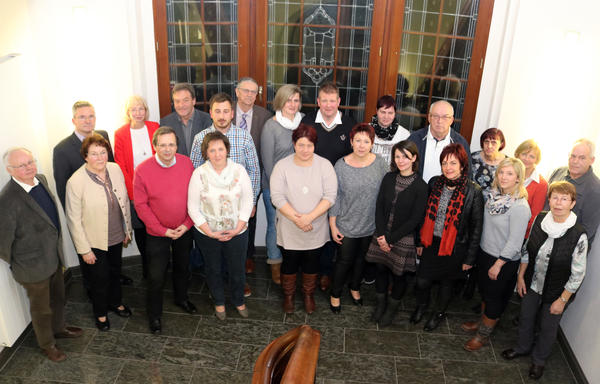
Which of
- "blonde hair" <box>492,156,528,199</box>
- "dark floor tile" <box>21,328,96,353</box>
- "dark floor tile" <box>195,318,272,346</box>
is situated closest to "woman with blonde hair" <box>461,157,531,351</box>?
"blonde hair" <box>492,156,528,199</box>

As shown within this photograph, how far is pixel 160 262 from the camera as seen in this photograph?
11.5 feet

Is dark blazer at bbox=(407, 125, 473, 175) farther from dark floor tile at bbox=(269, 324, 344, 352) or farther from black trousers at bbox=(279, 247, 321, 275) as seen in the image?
dark floor tile at bbox=(269, 324, 344, 352)

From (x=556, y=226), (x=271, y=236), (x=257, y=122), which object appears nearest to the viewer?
(x=556, y=226)

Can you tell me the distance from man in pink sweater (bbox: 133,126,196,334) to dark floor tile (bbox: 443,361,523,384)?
2104 mm

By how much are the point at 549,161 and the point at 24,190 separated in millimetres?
3900

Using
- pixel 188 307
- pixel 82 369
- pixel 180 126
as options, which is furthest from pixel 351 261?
pixel 82 369

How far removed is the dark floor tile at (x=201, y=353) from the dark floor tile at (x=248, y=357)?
0.04m

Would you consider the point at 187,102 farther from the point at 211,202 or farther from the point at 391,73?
the point at 391,73

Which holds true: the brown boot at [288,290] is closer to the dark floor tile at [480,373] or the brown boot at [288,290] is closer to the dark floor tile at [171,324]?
the dark floor tile at [171,324]

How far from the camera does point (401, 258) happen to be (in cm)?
356

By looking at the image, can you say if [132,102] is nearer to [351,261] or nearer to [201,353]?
[201,353]

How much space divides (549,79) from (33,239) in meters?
4.02

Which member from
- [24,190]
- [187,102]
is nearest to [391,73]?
[187,102]

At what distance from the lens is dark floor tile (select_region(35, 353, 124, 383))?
320cm
